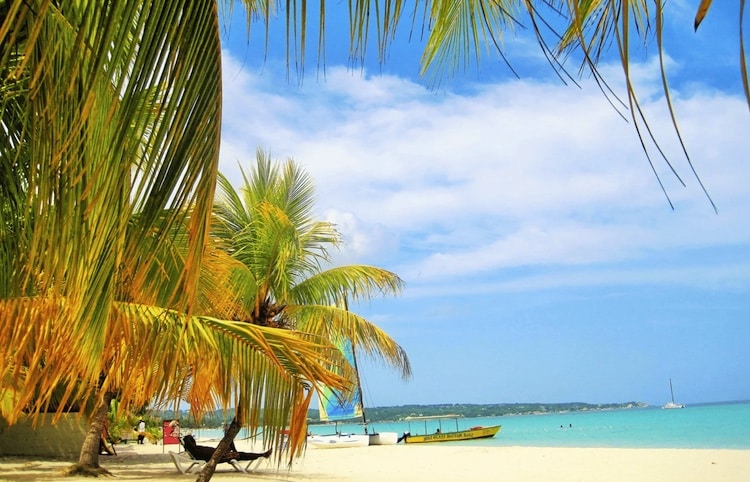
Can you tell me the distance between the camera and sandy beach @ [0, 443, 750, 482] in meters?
13.1

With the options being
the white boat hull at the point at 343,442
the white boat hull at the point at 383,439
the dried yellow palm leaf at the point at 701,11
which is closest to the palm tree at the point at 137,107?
the dried yellow palm leaf at the point at 701,11

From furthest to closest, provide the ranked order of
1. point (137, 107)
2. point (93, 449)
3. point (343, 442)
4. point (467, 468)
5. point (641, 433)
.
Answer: point (641, 433)
point (343, 442)
point (467, 468)
point (93, 449)
point (137, 107)

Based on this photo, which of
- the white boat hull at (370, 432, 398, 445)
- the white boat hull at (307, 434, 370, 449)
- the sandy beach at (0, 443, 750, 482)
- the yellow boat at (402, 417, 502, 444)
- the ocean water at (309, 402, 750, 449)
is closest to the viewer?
the sandy beach at (0, 443, 750, 482)

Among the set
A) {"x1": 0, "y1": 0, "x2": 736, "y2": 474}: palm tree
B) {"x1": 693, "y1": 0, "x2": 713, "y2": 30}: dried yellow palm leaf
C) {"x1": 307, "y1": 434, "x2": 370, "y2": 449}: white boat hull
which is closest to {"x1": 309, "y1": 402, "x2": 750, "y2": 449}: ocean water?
{"x1": 307, "y1": 434, "x2": 370, "y2": 449}: white boat hull

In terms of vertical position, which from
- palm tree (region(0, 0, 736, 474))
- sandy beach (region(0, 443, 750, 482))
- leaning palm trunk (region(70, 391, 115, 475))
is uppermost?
palm tree (region(0, 0, 736, 474))

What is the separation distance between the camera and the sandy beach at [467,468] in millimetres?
13078

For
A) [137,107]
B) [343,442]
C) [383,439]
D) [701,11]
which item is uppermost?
[137,107]

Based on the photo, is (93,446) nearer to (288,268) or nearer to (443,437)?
(288,268)

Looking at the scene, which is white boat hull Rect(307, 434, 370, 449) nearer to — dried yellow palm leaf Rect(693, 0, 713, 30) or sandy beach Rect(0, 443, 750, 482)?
sandy beach Rect(0, 443, 750, 482)

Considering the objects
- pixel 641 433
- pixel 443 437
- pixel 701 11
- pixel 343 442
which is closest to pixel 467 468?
pixel 343 442

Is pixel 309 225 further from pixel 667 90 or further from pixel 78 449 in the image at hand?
pixel 667 90

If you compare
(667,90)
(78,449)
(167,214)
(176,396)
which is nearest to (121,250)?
(167,214)

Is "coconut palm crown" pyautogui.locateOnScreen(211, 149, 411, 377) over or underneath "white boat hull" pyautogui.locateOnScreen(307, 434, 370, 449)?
over

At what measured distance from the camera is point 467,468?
17.7 m
